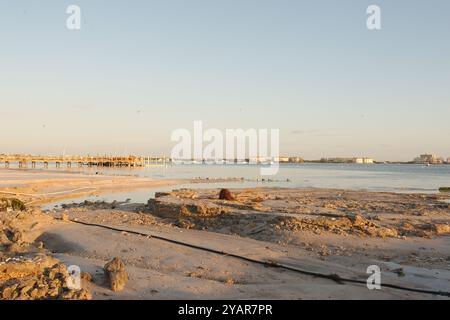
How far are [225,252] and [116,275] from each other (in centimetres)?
424

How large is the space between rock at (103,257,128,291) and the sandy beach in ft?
0.40

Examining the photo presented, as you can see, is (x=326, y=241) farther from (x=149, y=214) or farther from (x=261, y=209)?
(x=149, y=214)

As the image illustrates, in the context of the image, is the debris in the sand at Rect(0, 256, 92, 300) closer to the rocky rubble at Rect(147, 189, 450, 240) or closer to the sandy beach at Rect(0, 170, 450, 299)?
the sandy beach at Rect(0, 170, 450, 299)

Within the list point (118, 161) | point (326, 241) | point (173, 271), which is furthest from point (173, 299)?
point (118, 161)

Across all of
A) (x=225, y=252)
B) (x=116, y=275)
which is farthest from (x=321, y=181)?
(x=116, y=275)

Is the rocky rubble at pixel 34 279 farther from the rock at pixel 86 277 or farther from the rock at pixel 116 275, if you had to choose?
the rock at pixel 116 275

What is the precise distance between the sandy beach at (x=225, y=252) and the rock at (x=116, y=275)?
12cm

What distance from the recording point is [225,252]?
38.9ft

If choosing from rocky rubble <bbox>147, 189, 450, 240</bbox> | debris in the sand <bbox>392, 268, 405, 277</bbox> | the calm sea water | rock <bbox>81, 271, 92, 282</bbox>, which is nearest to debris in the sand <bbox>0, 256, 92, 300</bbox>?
rock <bbox>81, 271, 92, 282</bbox>

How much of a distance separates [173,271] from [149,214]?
1020cm

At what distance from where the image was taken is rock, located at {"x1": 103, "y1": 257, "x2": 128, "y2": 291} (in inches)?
315

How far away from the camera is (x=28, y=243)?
13.0m

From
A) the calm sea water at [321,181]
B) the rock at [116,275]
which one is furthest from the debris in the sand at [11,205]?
the rock at [116,275]

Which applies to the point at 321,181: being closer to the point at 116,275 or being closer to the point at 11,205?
the point at 11,205
